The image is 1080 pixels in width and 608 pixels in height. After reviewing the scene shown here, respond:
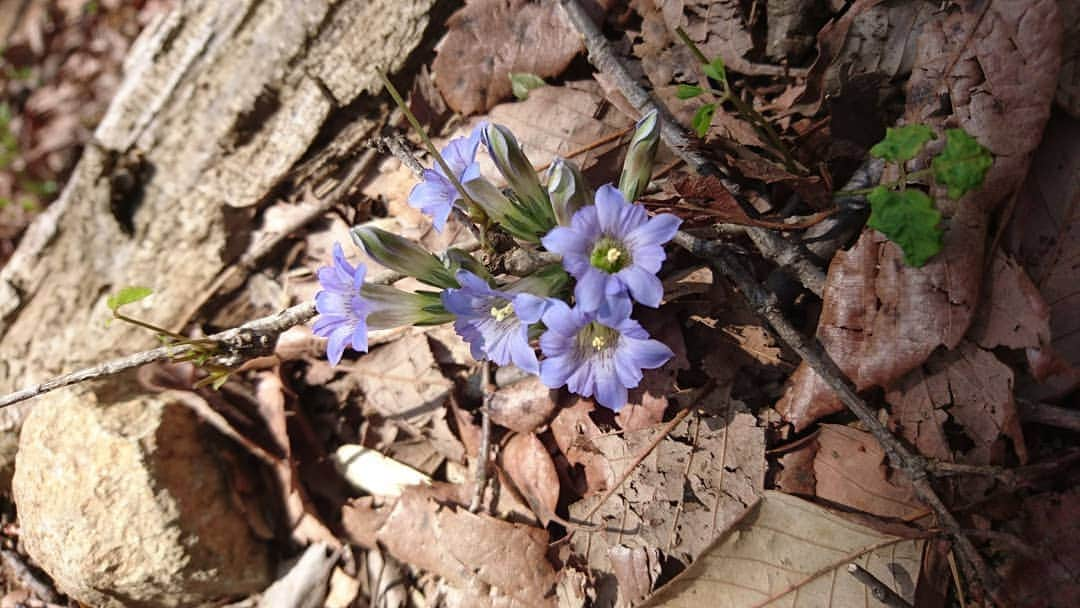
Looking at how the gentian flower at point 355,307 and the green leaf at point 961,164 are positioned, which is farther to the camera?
the gentian flower at point 355,307

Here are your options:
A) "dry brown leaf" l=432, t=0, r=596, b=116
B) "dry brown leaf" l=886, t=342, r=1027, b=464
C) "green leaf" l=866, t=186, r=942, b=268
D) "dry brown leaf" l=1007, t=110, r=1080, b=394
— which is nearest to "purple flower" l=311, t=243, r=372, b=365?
"dry brown leaf" l=432, t=0, r=596, b=116

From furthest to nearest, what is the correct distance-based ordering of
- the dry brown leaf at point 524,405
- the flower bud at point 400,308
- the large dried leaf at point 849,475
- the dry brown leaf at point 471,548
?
the dry brown leaf at point 524,405 < the dry brown leaf at point 471,548 < the flower bud at point 400,308 < the large dried leaf at point 849,475

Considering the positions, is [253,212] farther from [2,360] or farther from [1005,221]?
[1005,221]

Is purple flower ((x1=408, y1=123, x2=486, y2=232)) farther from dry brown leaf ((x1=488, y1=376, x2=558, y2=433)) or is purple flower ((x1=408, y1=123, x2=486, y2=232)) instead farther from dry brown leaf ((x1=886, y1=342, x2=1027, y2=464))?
dry brown leaf ((x1=886, y1=342, x2=1027, y2=464))

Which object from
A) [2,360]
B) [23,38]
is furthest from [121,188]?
[23,38]

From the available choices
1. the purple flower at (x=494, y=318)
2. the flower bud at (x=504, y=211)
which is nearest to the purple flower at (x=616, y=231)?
the purple flower at (x=494, y=318)

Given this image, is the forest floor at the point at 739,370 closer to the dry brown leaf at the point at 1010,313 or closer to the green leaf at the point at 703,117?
the dry brown leaf at the point at 1010,313

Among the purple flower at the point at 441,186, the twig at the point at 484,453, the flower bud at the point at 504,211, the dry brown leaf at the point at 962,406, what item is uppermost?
the purple flower at the point at 441,186
